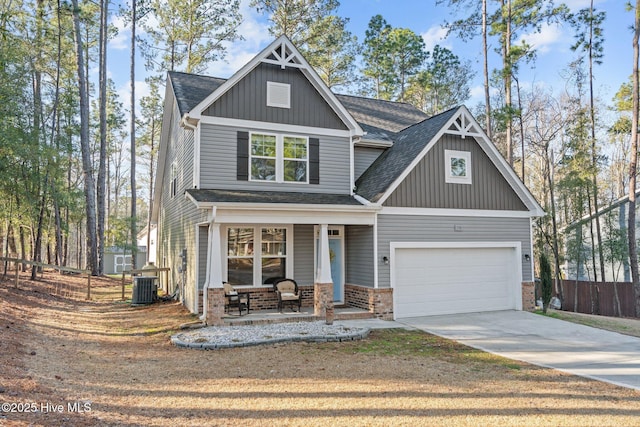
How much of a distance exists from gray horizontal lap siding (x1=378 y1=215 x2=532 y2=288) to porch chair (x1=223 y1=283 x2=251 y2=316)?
3584 mm

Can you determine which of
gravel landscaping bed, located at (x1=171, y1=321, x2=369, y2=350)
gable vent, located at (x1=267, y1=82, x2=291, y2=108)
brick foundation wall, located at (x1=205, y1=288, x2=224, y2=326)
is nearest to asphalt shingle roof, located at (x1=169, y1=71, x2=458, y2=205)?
gable vent, located at (x1=267, y1=82, x2=291, y2=108)

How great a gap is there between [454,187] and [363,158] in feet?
10.5

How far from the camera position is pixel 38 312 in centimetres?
1107

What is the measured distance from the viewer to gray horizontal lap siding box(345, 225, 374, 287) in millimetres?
11531

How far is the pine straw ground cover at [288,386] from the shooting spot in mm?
4762

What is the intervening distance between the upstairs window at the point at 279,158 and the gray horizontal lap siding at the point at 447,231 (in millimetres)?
2806

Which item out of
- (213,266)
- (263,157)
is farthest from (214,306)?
(263,157)

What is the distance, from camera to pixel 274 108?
1195cm

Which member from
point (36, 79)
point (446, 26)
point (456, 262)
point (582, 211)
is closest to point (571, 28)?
point (446, 26)

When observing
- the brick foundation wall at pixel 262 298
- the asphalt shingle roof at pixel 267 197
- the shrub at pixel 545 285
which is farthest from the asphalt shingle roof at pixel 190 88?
the shrub at pixel 545 285

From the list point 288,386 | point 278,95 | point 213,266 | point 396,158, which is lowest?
point 288,386

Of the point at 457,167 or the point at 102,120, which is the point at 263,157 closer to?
the point at 457,167

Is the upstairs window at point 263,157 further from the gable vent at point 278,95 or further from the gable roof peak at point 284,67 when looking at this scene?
the gable roof peak at point 284,67

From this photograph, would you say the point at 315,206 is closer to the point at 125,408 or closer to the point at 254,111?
the point at 254,111
